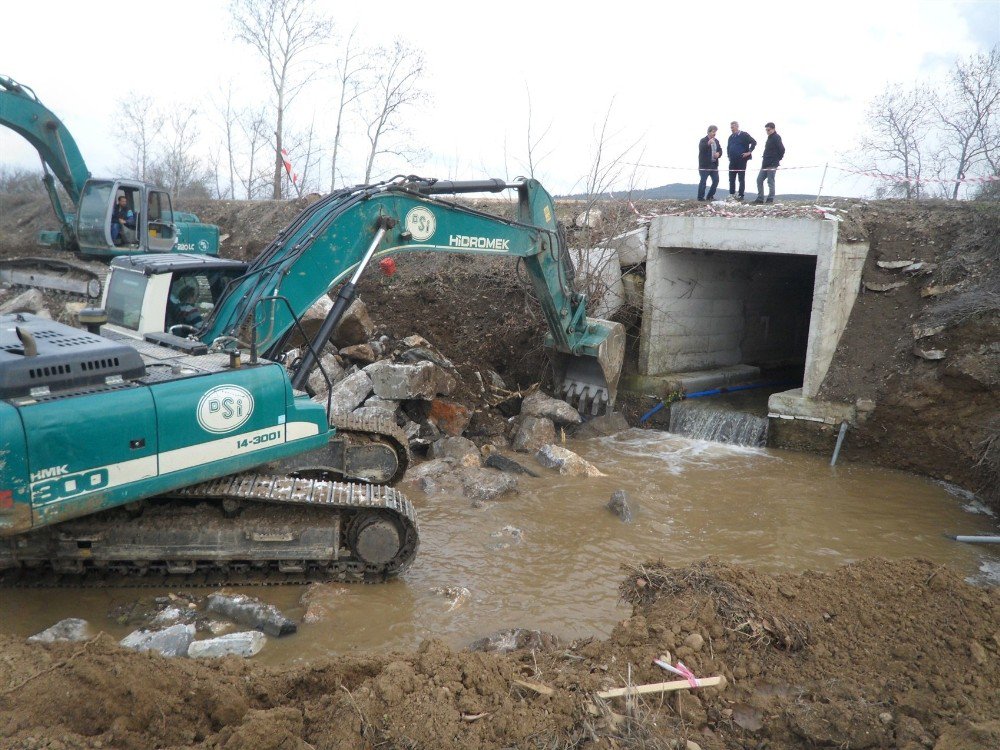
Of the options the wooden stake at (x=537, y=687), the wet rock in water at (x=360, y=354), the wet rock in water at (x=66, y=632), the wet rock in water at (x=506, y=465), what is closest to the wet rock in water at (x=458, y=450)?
the wet rock in water at (x=506, y=465)

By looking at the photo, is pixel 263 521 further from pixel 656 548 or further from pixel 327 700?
pixel 656 548

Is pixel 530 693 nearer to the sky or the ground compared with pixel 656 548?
nearer to the sky

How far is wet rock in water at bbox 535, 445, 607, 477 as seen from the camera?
9047mm

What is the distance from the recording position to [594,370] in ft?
36.4

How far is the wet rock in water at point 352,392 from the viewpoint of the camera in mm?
9461

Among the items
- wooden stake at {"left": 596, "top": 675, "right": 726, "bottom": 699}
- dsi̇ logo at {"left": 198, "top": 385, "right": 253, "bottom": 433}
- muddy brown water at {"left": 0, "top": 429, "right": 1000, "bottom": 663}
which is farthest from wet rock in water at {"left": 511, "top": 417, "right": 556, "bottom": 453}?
wooden stake at {"left": 596, "top": 675, "right": 726, "bottom": 699}

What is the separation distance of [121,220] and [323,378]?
218 inches

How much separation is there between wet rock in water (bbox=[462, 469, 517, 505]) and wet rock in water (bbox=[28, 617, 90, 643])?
13.0ft

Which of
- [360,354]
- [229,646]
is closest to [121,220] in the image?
[360,354]

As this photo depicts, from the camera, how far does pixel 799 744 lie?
3475 millimetres

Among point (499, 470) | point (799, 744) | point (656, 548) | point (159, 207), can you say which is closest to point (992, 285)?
point (656, 548)

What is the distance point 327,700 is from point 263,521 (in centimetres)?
221

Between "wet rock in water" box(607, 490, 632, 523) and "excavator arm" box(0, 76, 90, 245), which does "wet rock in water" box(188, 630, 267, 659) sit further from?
"excavator arm" box(0, 76, 90, 245)

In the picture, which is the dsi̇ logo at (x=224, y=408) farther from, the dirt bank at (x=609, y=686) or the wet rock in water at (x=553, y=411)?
the wet rock in water at (x=553, y=411)
